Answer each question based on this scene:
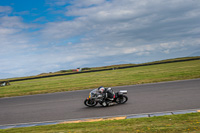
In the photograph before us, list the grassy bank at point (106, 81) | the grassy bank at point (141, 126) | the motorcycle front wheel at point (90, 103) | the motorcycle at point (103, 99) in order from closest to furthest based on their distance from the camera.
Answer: the grassy bank at point (141, 126)
the motorcycle at point (103, 99)
the motorcycle front wheel at point (90, 103)
the grassy bank at point (106, 81)

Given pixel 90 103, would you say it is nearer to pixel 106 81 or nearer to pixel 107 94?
pixel 107 94

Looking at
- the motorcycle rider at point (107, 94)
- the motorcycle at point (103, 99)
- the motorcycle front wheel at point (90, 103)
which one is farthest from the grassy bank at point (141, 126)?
the motorcycle front wheel at point (90, 103)

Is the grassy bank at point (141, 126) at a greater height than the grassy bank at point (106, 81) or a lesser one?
lesser

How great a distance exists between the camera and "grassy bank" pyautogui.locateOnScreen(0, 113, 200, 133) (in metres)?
6.05

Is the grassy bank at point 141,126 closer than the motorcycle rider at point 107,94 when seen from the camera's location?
Yes

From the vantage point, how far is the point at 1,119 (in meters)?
11.1

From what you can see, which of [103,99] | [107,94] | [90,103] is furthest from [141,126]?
[90,103]

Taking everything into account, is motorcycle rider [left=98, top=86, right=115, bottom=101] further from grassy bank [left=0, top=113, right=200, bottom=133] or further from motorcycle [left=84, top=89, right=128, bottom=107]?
grassy bank [left=0, top=113, right=200, bottom=133]

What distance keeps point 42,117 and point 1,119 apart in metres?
2.55

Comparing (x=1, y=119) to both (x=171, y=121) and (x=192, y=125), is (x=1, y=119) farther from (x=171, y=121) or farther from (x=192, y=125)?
(x=192, y=125)

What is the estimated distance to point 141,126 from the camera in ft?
21.7

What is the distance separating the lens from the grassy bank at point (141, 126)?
6.05 m

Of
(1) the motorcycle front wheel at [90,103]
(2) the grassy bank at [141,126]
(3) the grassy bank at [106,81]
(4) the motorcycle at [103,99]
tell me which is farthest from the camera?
(3) the grassy bank at [106,81]

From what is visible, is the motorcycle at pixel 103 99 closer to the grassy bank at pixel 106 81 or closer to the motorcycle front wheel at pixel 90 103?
the motorcycle front wheel at pixel 90 103
